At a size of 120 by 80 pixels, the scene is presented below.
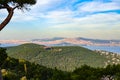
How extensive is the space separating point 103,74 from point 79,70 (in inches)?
102

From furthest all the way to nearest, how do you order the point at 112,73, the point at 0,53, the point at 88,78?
the point at 0,53 → the point at 112,73 → the point at 88,78

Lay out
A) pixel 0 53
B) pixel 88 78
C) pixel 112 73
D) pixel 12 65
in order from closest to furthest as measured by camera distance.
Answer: pixel 88 78
pixel 112 73
pixel 0 53
pixel 12 65

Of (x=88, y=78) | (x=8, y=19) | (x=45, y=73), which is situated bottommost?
(x=45, y=73)

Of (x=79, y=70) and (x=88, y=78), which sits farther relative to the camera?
(x=79, y=70)

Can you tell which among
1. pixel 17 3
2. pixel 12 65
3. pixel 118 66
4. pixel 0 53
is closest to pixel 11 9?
pixel 17 3

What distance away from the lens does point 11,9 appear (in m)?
22.6

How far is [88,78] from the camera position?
25859 mm

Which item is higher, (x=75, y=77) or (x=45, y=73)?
(x=75, y=77)

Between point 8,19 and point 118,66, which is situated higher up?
point 8,19

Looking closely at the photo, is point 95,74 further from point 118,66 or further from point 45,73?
point 45,73

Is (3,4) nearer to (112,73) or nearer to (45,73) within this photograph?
(112,73)

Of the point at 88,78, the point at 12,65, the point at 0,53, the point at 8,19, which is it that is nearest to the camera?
the point at 8,19

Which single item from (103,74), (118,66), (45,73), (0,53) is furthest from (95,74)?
(45,73)

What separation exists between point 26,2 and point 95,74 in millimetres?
9321
